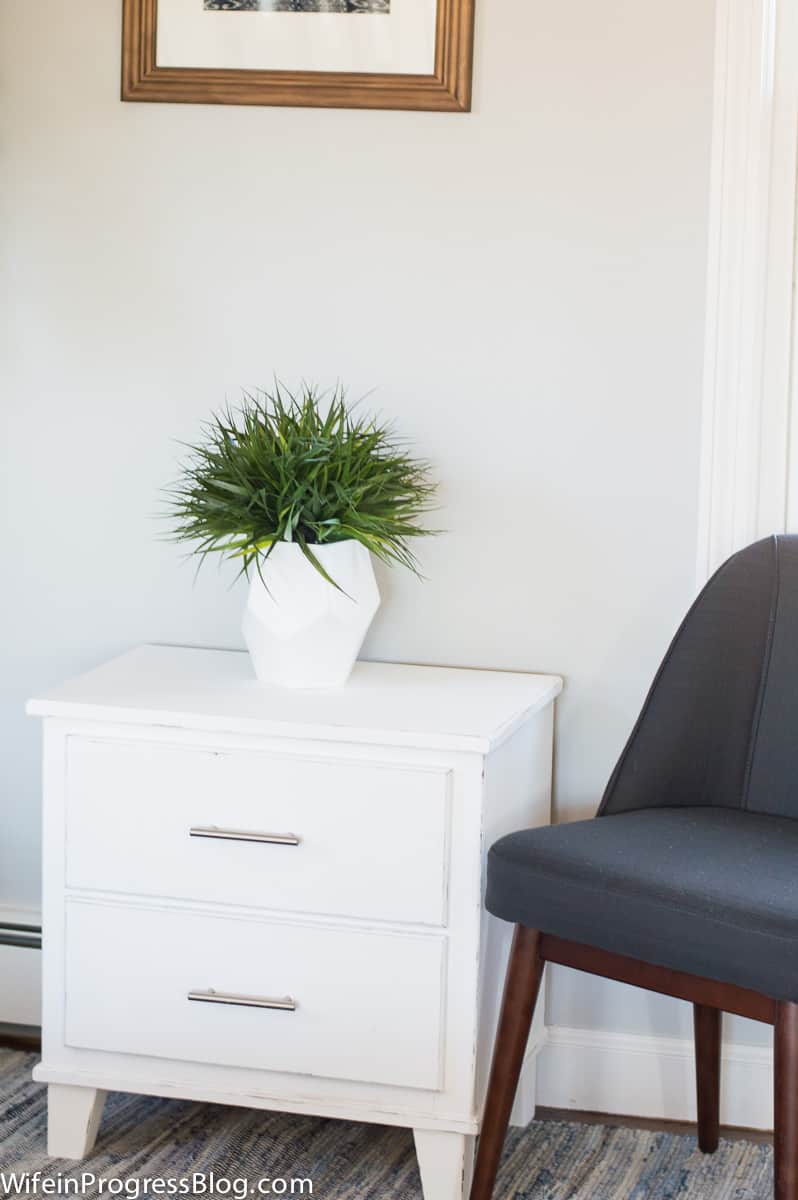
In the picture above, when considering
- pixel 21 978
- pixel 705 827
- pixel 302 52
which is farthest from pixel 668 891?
pixel 302 52

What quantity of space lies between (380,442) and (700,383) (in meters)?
0.46

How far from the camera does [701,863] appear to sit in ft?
4.89

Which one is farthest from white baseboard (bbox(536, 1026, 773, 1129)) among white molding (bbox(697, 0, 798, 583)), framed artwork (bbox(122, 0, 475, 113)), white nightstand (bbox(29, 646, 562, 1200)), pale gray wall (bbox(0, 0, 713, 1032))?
framed artwork (bbox(122, 0, 475, 113))

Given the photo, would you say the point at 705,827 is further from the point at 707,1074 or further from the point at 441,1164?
the point at 441,1164

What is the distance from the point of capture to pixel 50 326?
→ 205 centimetres

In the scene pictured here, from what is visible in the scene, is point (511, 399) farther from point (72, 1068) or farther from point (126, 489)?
point (72, 1068)

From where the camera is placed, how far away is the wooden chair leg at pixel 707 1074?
1812 millimetres

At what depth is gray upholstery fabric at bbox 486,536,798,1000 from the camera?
1.40 meters

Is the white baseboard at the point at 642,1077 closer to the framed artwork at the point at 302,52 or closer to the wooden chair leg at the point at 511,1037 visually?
the wooden chair leg at the point at 511,1037

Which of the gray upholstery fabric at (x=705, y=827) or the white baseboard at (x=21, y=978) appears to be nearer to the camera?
the gray upholstery fabric at (x=705, y=827)

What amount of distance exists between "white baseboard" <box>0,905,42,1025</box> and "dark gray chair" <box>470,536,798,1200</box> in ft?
2.76

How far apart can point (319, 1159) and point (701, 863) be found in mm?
684

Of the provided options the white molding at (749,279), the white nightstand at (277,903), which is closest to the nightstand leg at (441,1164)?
the white nightstand at (277,903)

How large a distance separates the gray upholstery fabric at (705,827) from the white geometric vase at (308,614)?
362 millimetres
